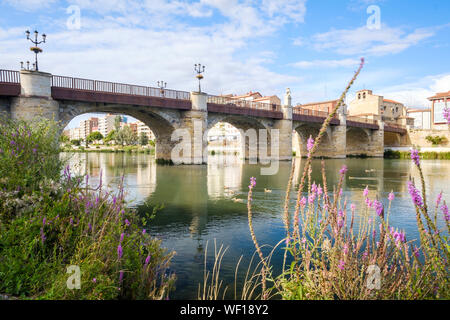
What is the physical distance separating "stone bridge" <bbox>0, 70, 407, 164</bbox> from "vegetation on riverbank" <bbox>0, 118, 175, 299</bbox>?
2.64m

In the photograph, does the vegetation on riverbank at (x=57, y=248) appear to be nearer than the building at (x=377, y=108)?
Yes

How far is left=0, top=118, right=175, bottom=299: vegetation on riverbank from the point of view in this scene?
2.89 meters

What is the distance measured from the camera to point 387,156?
170 feet

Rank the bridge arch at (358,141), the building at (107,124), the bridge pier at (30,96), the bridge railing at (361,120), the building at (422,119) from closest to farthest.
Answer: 1. the bridge pier at (30,96)
2. the bridge railing at (361,120)
3. the bridge arch at (358,141)
4. the building at (422,119)
5. the building at (107,124)

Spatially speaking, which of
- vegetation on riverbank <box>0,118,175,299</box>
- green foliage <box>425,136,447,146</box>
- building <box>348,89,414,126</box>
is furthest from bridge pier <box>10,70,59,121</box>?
building <box>348,89,414,126</box>

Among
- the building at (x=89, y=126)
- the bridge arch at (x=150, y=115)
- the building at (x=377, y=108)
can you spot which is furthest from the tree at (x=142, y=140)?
the building at (x=89, y=126)

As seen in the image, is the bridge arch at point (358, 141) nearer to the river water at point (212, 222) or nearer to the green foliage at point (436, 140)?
the green foliage at point (436, 140)

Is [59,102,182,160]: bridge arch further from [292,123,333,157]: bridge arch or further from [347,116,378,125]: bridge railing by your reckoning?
[347,116,378,125]: bridge railing

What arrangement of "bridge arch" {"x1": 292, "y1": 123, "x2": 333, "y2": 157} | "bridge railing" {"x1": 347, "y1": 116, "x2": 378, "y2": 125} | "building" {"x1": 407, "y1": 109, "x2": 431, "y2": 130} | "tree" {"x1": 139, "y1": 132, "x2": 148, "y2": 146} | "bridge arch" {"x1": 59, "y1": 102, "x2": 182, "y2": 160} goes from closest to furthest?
"bridge arch" {"x1": 59, "y1": 102, "x2": 182, "y2": 160}
"bridge arch" {"x1": 292, "y1": 123, "x2": 333, "y2": 157}
"bridge railing" {"x1": 347, "y1": 116, "x2": 378, "y2": 125}
"tree" {"x1": 139, "y1": 132, "x2": 148, "y2": 146}
"building" {"x1": 407, "y1": 109, "x2": 431, "y2": 130}

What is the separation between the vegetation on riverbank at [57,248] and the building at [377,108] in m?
66.5

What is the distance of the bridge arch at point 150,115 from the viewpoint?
66.5 ft
